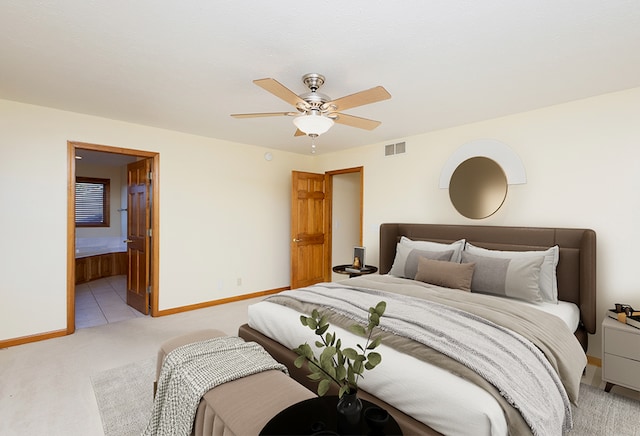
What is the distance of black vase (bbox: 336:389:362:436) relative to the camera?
3.45ft

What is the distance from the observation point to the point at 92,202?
22.8ft

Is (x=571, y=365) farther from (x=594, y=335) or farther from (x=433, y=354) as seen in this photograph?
(x=594, y=335)

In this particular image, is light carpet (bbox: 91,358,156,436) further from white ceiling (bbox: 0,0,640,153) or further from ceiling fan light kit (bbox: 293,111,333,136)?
white ceiling (bbox: 0,0,640,153)

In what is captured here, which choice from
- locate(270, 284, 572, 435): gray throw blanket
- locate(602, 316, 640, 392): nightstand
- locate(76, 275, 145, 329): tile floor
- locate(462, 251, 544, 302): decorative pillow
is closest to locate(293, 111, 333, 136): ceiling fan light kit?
locate(270, 284, 572, 435): gray throw blanket

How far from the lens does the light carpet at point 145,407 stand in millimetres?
1937

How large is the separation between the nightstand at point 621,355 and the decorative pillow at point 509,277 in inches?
18.6

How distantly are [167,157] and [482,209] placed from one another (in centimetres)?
385

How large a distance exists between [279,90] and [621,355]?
2.99 metres

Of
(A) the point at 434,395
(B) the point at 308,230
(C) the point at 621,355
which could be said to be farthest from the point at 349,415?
(B) the point at 308,230

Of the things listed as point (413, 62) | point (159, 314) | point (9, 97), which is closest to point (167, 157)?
point (9, 97)

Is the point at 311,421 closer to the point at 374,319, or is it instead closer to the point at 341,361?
the point at 341,361

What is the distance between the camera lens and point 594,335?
9.14 feet

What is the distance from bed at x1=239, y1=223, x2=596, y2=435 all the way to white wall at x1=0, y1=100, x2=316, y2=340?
6.83 ft

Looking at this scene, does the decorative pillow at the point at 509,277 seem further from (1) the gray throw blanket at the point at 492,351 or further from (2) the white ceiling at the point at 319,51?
(2) the white ceiling at the point at 319,51
